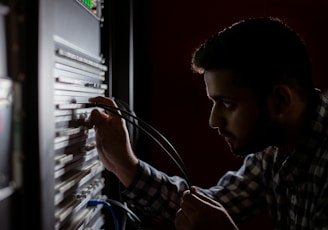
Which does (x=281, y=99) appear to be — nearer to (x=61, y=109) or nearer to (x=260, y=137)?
(x=260, y=137)

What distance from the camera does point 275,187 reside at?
111 cm

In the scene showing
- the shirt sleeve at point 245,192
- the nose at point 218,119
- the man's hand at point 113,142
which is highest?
the nose at point 218,119

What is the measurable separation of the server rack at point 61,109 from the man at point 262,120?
0.08 m

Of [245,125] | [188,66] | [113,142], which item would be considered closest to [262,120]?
[245,125]

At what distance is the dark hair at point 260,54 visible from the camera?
91cm

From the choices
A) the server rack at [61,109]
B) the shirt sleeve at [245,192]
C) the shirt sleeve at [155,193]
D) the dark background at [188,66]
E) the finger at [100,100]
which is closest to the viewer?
the server rack at [61,109]

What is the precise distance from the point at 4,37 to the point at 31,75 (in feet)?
0.18

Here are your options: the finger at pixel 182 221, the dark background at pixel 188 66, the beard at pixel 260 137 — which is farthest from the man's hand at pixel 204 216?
the dark background at pixel 188 66

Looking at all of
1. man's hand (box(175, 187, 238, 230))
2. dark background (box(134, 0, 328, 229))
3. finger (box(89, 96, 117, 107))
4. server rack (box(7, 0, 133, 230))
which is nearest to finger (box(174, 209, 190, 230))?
man's hand (box(175, 187, 238, 230))

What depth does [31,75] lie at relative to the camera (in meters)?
0.52

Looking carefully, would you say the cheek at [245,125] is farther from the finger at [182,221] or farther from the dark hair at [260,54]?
the finger at [182,221]

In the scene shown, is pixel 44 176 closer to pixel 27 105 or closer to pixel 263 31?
pixel 27 105

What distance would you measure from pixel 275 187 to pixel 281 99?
0.29m

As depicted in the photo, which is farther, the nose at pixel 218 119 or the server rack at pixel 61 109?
the nose at pixel 218 119
